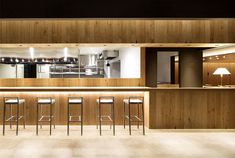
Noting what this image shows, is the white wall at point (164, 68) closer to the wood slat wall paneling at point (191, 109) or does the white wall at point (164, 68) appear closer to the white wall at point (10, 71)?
the wood slat wall paneling at point (191, 109)

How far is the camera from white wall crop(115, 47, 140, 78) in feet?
25.8

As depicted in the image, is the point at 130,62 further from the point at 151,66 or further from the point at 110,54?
the point at 110,54

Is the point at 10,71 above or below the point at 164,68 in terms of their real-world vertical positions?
below

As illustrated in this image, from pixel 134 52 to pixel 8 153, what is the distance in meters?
4.57

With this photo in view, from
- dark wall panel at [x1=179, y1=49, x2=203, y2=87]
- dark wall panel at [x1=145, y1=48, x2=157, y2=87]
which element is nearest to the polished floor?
dark wall panel at [x1=145, y1=48, x2=157, y2=87]

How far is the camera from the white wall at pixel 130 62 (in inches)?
309

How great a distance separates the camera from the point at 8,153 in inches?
186

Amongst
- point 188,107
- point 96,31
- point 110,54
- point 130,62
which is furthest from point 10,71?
point 188,107
